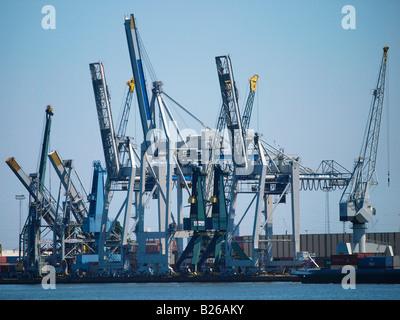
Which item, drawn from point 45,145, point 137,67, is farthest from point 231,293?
point 45,145

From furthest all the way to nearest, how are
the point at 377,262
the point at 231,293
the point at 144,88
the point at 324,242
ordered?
1. the point at 324,242
2. the point at 144,88
3. the point at 377,262
4. the point at 231,293

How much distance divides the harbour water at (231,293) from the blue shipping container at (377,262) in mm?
3800

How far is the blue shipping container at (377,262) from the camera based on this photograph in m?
102

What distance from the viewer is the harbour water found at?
80450mm

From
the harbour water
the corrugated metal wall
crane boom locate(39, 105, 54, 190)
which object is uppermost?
A: crane boom locate(39, 105, 54, 190)

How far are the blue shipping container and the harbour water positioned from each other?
12.5ft

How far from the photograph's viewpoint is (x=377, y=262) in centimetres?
10188

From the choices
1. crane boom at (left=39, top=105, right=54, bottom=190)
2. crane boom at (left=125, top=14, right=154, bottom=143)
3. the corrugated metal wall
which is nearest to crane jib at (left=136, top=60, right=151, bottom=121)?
crane boom at (left=125, top=14, right=154, bottom=143)

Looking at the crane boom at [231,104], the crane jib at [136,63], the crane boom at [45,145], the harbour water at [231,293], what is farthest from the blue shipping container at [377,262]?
the crane boom at [45,145]

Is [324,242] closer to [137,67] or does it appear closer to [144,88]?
[144,88]

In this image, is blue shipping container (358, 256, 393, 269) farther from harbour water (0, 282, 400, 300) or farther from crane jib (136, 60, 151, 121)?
crane jib (136, 60, 151, 121)

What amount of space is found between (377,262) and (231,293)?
23.0 meters
